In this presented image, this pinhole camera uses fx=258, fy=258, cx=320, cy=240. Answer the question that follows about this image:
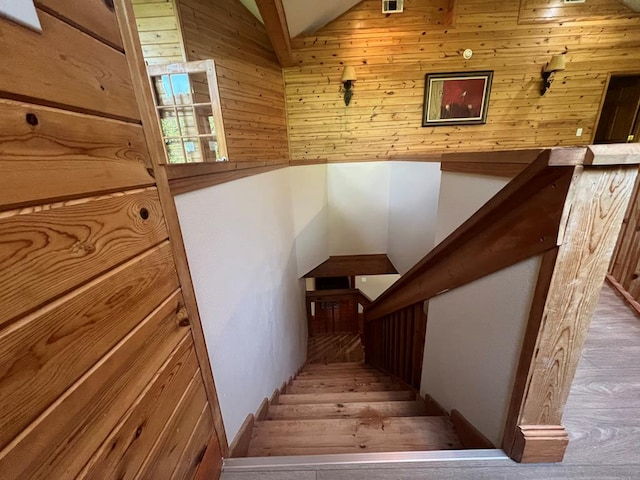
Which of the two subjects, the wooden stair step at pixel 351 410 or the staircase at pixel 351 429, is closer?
the staircase at pixel 351 429

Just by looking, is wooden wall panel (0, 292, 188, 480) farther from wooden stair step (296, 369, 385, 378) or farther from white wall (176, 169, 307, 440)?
wooden stair step (296, 369, 385, 378)

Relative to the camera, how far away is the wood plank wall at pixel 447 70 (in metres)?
3.72

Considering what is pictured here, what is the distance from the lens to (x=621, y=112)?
452cm

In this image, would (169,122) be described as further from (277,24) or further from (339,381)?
(339,381)

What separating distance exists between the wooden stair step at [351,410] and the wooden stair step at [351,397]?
173 mm

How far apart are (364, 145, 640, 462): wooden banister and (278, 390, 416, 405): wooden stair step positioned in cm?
99

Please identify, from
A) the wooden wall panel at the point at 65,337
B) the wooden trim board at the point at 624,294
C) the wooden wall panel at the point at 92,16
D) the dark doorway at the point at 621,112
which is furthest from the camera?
the dark doorway at the point at 621,112

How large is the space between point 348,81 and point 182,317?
4144 millimetres

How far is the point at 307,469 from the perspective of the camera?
90cm

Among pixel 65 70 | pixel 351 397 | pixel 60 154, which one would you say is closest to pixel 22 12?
pixel 65 70

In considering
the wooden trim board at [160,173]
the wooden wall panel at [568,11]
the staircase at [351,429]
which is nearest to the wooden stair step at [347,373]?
the staircase at [351,429]

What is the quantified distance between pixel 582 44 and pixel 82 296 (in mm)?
6216

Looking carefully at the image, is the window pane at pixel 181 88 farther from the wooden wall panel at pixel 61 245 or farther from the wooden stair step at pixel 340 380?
the wooden stair step at pixel 340 380

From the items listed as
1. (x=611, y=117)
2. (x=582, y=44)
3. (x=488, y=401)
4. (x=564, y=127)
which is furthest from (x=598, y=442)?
(x=611, y=117)
